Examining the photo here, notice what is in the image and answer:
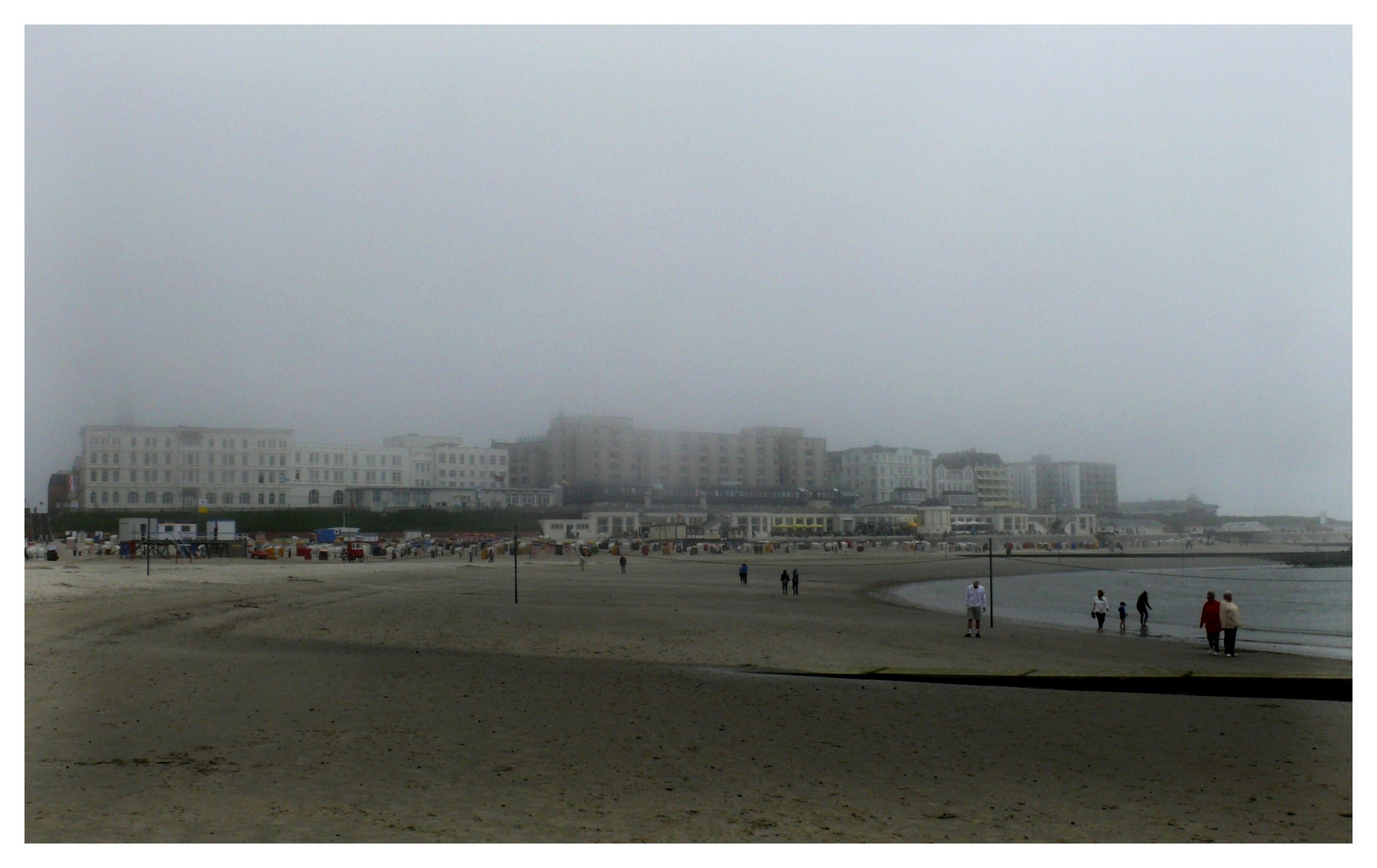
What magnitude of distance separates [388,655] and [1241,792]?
31.3 ft

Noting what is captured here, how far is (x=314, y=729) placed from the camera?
730 centimetres

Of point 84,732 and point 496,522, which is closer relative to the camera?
point 84,732

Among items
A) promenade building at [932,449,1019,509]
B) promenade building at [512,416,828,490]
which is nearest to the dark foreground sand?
promenade building at [512,416,828,490]

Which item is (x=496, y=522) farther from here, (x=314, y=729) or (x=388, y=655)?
(x=314, y=729)

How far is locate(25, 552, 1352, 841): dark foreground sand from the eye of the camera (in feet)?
17.1

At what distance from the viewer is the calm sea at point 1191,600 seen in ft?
61.3

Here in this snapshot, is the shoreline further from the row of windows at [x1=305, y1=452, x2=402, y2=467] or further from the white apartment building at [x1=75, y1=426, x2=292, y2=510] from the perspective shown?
the row of windows at [x1=305, y1=452, x2=402, y2=467]

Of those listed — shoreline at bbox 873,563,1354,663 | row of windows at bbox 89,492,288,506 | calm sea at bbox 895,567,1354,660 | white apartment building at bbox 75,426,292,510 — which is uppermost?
white apartment building at bbox 75,426,292,510

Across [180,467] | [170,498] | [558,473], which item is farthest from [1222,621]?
[558,473]

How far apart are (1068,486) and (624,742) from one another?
94.1 m

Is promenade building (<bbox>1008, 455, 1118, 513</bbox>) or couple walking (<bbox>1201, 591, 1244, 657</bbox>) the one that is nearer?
couple walking (<bbox>1201, 591, 1244, 657</bbox>)

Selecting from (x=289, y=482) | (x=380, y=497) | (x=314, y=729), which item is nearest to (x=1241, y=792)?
(x=314, y=729)

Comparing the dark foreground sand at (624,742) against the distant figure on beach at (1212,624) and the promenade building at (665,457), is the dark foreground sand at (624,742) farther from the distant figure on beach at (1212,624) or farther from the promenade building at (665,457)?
the promenade building at (665,457)

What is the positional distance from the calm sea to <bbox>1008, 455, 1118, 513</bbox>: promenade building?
41.7 meters
